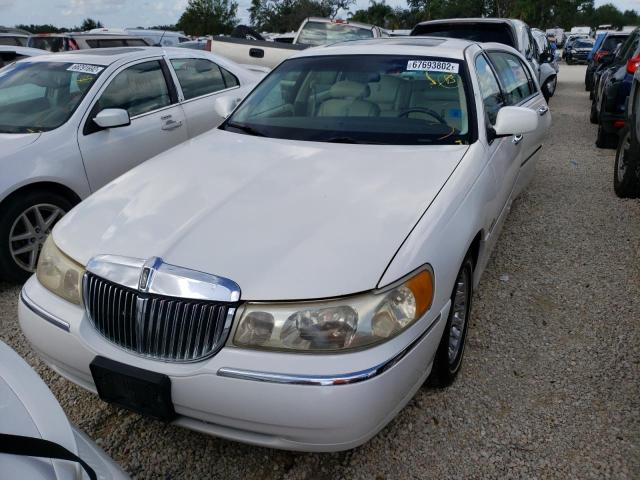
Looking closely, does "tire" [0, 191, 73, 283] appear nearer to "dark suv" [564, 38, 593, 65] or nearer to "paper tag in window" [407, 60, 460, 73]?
"paper tag in window" [407, 60, 460, 73]

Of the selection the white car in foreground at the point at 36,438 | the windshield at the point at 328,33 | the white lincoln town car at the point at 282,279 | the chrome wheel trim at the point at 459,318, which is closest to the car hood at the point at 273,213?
the white lincoln town car at the point at 282,279

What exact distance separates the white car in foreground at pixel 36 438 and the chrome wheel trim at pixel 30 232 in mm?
2389

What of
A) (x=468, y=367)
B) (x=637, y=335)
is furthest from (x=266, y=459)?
(x=637, y=335)

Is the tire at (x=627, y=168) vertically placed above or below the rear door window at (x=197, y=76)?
below

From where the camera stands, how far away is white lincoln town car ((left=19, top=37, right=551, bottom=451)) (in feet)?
6.02

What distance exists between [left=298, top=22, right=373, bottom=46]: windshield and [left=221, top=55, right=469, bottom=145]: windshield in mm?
6223

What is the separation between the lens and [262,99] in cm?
361

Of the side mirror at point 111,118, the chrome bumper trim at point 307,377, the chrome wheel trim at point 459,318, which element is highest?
the side mirror at point 111,118

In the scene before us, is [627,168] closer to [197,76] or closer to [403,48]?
[403,48]

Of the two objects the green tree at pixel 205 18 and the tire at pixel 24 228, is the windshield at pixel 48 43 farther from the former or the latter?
the green tree at pixel 205 18

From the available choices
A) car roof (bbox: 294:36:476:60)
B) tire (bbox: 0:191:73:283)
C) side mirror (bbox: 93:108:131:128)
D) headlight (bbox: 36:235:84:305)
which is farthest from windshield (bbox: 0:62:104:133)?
headlight (bbox: 36:235:84:305)

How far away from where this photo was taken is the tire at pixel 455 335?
243cm

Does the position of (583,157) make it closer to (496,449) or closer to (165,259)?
(496,449)

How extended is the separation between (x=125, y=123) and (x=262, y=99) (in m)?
1.22
